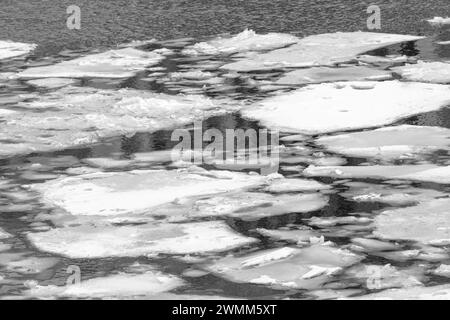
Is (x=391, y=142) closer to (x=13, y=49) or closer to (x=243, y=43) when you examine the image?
(x=243, y=43)

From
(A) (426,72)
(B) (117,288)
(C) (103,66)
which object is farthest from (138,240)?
(C) (103,66)

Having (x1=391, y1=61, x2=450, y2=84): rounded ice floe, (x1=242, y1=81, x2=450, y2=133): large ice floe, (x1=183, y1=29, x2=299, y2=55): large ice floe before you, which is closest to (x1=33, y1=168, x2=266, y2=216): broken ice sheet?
(x1=242, y1=81, x2=450, y2=133): large ice floe

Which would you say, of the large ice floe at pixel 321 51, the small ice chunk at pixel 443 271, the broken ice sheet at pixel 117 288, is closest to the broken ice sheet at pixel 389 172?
the small ice chunk at pixel 443 271

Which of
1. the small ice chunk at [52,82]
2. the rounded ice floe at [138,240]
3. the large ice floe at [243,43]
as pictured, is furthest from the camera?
the large ice floe at [243,43]

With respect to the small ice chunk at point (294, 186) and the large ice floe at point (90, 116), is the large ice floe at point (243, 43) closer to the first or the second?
the large ice floe at point (90, 116)

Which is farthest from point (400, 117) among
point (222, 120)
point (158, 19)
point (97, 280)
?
point (158, 19)

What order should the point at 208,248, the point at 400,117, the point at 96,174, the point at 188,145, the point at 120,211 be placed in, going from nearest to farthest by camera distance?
the point at 208,248 → the point at 120,211 → the point at 96,174 → the point at 188,145 → the point at 400,117
